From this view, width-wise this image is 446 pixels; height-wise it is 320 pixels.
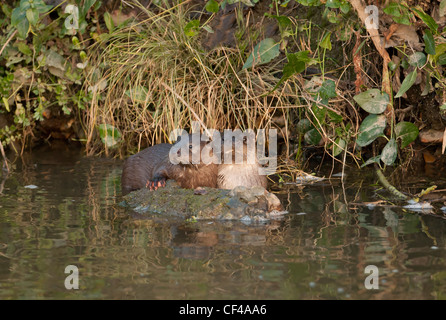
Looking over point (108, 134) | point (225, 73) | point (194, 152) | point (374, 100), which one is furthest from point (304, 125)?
point (108, 134)

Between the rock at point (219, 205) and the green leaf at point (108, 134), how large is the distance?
130cm

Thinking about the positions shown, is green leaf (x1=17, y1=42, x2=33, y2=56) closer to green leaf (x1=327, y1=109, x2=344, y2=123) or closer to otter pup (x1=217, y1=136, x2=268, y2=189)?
otter pup (x1=217, y1=136, x2=268, y2=189)

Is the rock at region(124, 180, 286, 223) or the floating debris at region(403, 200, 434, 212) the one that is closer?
the rock at region(124, 180, 286, 223)

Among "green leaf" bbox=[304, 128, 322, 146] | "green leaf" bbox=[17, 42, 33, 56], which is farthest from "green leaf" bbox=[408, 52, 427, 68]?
"green leaf" bbox=[17, 42, 33, 56]

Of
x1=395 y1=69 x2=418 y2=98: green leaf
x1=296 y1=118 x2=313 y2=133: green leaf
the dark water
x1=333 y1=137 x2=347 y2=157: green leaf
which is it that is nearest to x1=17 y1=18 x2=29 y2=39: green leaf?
the dark water

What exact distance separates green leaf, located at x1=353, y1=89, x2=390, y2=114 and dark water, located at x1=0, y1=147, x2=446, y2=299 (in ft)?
1.54

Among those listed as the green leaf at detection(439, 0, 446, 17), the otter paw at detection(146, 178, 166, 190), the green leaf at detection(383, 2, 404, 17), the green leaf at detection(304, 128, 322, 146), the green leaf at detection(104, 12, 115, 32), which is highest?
the green leaf at detection(104, 12, 115, 32)

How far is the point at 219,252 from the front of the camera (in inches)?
Result: 104

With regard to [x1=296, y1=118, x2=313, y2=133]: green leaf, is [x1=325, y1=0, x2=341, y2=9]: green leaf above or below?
above

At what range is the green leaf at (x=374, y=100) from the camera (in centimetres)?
364

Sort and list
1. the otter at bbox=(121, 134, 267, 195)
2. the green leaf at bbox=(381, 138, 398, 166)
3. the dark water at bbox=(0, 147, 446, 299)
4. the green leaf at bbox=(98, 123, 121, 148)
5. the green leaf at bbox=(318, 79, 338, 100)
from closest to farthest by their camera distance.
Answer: the dark water at bbox=(0, 147, 446, 299), the green leaf at bbox=(381, 138, 398, 166), the otter at bbox=(121, 134, 267, 195), the green leaf at bbox=(318, 79, 338, 100), the green leaf at bbox=(98, 123, 121, 148)

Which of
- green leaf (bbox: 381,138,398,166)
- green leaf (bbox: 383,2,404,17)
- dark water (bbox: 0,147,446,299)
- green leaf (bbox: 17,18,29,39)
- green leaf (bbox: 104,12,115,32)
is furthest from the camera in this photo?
green leaf (bbox: 104,12,115,32)

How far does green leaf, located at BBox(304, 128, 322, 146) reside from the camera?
14.3 feet

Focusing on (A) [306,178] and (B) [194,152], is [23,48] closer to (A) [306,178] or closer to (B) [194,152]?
(B) [194,152]
